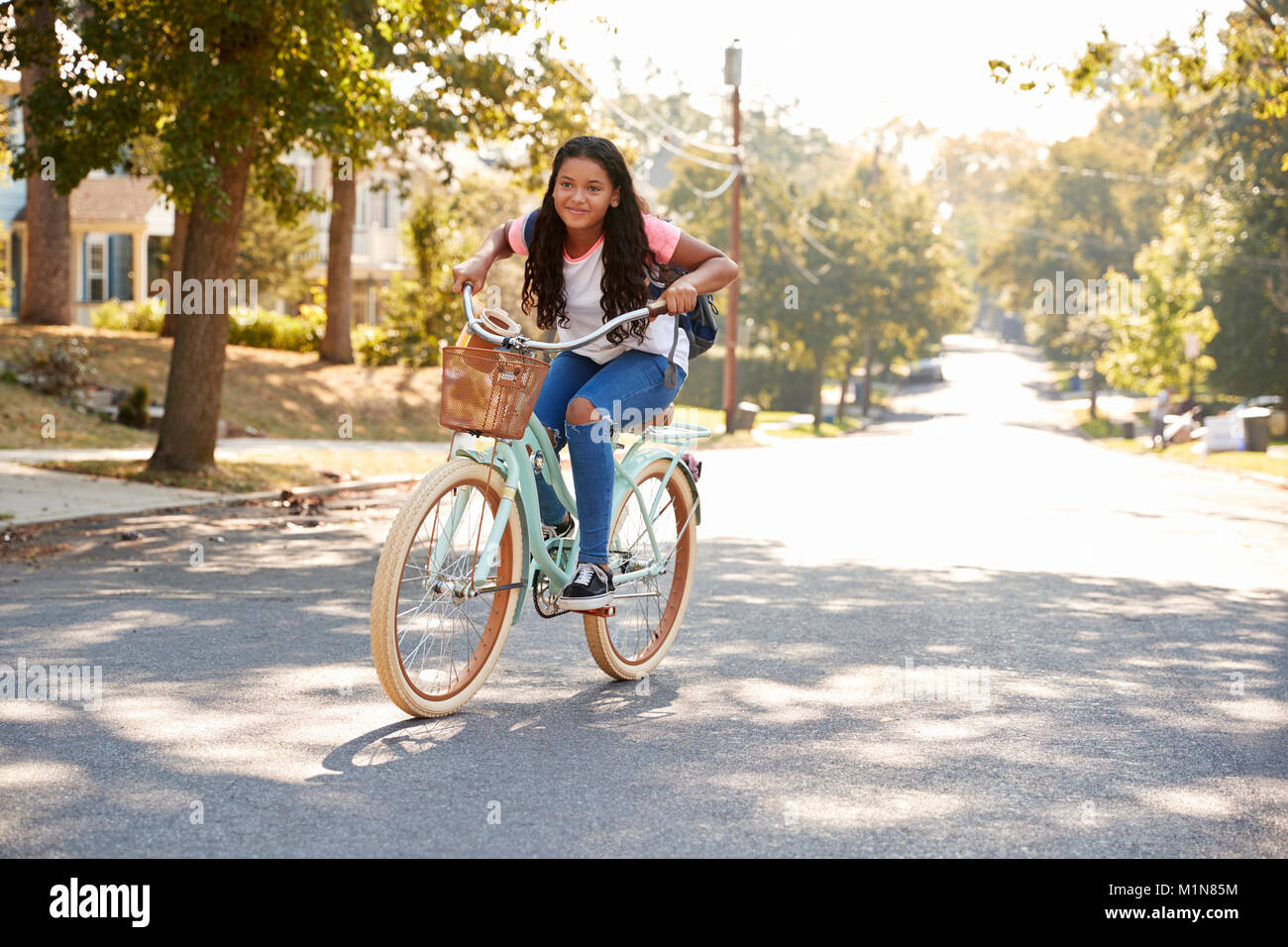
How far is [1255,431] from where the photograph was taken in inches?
1345

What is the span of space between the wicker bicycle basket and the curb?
6.95 m

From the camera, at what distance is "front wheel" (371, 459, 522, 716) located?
5234mm

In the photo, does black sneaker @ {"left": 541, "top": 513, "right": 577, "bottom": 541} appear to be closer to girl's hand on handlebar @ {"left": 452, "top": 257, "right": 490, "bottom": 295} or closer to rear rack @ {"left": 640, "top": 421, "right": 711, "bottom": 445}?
rear rack @ {"left": 640, "top": 421, "right": 711, "bottom": 445}

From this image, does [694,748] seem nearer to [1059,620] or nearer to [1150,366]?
[1059,620]

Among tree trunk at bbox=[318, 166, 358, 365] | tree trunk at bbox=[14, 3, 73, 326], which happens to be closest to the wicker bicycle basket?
tree trunk at bbox=[14, 3, 73, 326]

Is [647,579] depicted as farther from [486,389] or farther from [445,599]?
[486,389]

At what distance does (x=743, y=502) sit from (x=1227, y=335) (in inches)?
1416

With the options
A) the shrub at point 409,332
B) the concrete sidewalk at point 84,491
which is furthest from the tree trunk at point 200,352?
the shrub at point 409,332

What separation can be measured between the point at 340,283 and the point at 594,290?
25696mm

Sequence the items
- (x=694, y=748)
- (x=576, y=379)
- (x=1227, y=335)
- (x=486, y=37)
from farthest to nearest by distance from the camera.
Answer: (x=1227, y=335), (x=486, y=37), (x=576, y=379), (x=694, y=748)

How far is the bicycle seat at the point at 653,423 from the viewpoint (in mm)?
6273

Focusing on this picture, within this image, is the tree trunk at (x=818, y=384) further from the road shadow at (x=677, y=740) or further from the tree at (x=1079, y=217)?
the road shadow at (x=677, y=740)
